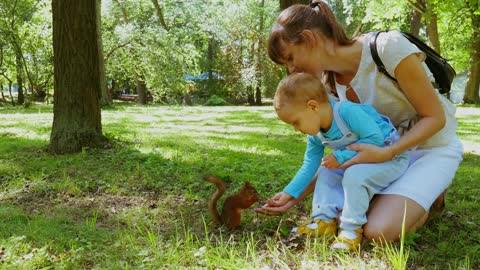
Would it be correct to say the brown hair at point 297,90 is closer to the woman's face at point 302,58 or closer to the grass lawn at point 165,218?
the woman's face at point 302,58

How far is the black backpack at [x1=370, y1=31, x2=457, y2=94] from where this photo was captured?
2.37 meters

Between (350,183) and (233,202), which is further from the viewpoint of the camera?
(233,202)

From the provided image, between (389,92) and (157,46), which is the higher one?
(157,46)

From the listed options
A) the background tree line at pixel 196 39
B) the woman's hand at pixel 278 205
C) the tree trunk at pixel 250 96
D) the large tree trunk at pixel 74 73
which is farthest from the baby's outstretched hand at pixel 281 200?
the tree trunk at pixel 250 96

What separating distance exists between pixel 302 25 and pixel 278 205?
3.27ft

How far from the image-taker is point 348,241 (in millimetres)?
2207

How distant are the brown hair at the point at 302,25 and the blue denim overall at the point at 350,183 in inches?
14.6

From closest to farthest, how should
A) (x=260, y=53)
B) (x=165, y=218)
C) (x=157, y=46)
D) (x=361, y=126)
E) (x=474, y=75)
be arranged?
(x=361, y=126) < (x=165, y=218) < (x=474, y=75) < (x=157, y=46) < (x=260, y=53)

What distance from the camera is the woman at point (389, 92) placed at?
2303 millimetres

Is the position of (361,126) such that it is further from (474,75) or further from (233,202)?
(474,75)

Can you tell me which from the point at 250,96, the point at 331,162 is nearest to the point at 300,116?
the point at 331,162

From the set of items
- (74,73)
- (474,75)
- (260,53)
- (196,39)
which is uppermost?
(196,39)

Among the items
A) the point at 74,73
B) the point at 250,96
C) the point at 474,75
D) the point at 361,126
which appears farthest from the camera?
the point at 250,96

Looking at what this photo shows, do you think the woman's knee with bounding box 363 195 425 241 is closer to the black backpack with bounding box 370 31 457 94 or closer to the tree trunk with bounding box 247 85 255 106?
the black backpack with bounding box 370 31 457 94
